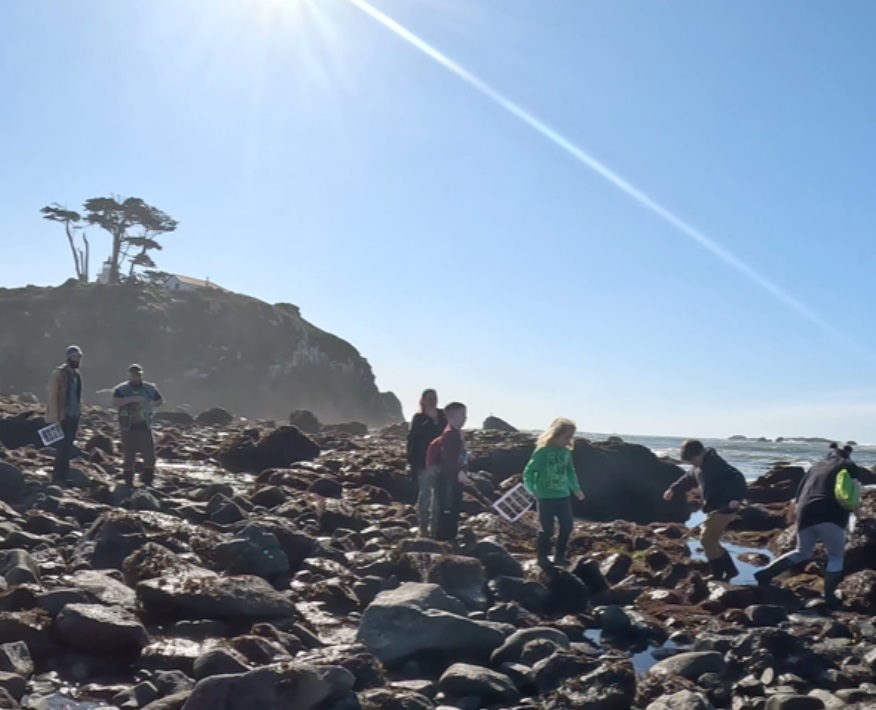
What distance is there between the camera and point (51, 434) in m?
13.9

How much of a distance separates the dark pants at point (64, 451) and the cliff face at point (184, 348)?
43.3 meters

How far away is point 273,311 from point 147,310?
12.0 metres

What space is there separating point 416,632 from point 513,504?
6.07m

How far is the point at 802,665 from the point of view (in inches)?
298

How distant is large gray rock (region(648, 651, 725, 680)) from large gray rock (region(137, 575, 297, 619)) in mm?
3454

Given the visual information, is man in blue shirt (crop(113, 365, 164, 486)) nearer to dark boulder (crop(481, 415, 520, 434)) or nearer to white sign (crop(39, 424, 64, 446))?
white sign (crop(39, 424, 64, 446))

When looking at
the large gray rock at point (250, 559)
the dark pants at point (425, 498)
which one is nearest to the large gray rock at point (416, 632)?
the large gray rock at point (250, 559)

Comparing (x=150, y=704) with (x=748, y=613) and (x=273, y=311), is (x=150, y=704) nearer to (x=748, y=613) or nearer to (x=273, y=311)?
(x=748, y=613)

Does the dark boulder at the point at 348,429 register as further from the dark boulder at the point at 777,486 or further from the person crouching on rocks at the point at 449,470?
the person crouching on rocks at the point at 449,470

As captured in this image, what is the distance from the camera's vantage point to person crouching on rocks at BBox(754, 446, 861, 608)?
33.9ft

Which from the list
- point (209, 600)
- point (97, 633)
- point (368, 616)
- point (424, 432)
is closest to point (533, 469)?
point (424, 432)

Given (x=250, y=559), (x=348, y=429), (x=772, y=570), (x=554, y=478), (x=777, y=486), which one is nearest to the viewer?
(x=250, y=559)

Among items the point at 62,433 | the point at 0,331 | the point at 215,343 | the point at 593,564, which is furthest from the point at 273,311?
the point at 593,564

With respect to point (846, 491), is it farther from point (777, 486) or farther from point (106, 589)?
point (777, 486)
